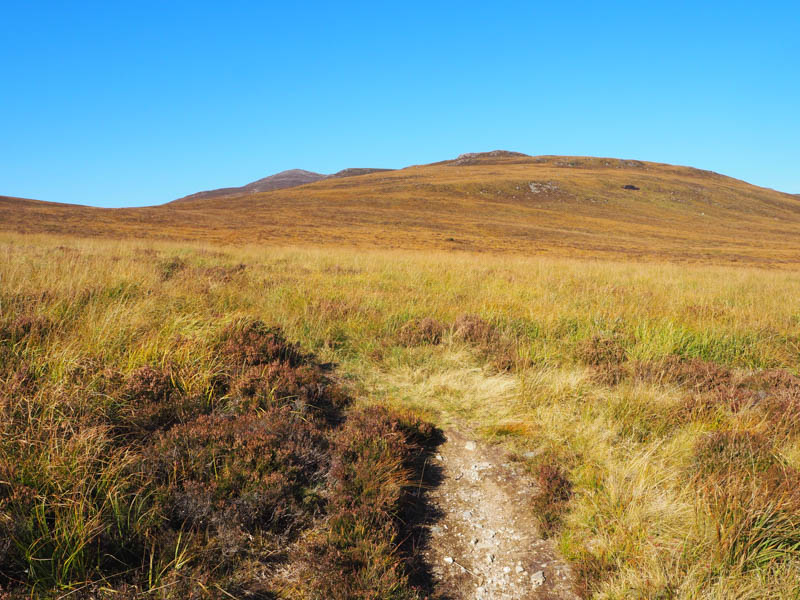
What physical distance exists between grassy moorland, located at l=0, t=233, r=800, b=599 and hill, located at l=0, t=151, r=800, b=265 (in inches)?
953

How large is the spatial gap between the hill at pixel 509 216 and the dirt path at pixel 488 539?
2686 cm

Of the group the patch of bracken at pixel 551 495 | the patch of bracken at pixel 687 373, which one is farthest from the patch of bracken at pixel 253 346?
the patch of bracken at pixel 687 373

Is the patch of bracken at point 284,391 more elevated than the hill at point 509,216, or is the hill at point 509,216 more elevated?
the hill at point 509,216

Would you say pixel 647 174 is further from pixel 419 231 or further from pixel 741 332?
pixel 741 332

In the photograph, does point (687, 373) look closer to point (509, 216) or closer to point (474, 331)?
point (474, 331)

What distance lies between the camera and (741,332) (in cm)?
725

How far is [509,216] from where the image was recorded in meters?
68.2

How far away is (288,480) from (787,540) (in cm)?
317

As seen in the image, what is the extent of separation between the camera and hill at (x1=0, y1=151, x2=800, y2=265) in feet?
116

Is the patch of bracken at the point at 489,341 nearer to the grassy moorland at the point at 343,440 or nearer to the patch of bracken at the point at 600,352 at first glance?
the grassy moorland at the point at 343,440

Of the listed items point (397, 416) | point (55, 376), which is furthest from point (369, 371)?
point (55, 376)

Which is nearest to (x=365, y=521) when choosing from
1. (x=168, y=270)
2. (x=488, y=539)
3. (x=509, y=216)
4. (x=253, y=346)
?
(x=488, y=539)

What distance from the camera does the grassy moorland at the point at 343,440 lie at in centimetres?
240

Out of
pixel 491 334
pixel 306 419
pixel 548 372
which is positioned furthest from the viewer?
pixel 491 334
